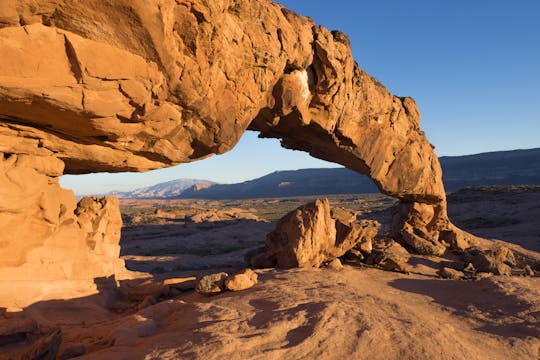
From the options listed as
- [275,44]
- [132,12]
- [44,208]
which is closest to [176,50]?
[132,12]

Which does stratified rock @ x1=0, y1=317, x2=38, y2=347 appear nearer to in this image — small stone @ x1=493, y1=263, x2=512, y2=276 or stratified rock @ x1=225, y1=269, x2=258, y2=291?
stratified rock @ x1=225, y1=269, x2=258, y2=291

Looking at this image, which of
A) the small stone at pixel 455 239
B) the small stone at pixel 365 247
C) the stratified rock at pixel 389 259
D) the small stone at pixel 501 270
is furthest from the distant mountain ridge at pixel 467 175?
the small stone at pixel 365 247

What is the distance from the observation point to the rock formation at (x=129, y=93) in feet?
19.3

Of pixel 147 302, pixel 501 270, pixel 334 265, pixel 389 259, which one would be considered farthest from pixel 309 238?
pixel 501 270

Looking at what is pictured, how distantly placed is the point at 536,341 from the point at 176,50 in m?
8.43

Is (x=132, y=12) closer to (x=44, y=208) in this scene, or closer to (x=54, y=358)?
(x=44, y=208)

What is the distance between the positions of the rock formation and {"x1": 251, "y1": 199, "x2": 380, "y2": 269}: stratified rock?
3062 millimetres

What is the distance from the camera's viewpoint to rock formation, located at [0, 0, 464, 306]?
5883mm

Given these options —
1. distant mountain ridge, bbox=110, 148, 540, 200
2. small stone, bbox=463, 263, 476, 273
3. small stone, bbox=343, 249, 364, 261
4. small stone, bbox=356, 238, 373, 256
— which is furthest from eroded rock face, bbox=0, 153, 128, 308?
distant mountain ridge, bbox=110, 148, 540, 200

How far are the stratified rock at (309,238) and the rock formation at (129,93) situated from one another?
3062 mm

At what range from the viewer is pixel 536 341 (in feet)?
19.3

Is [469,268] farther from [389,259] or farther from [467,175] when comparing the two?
[467,175]

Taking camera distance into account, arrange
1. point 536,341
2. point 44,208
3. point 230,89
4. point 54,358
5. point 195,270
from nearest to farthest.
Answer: point 54,358 → point 536,341 → point 44,208 → point 230,89 → point 195,270

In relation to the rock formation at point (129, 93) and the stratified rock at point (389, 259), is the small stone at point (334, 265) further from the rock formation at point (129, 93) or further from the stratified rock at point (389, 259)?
the rock formation at point (129, 93)
